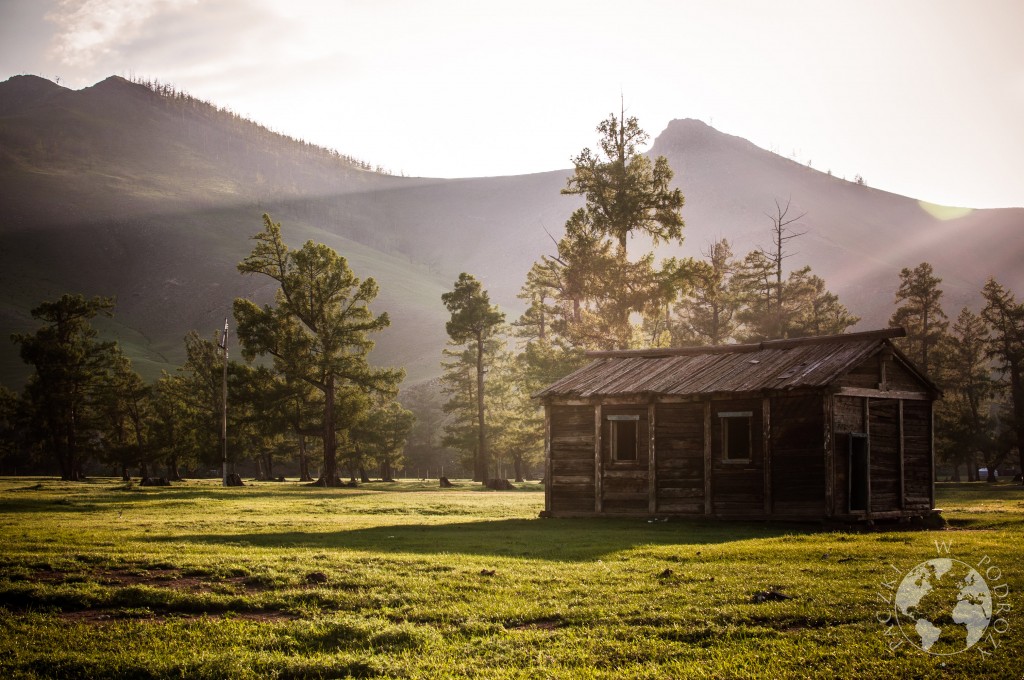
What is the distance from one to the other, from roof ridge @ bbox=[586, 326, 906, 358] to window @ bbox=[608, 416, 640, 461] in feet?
15.2

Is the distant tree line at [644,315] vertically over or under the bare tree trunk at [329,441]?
over

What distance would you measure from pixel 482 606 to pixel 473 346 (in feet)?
214

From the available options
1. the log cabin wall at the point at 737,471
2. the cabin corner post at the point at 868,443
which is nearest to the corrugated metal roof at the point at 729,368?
the log cabin wall at the point at 737,471

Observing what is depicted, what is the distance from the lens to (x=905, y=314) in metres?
75.3

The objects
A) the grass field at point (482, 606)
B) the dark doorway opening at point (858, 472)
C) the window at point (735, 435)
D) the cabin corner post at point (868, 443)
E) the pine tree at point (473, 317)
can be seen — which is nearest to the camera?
the grass field at point (482, 606)

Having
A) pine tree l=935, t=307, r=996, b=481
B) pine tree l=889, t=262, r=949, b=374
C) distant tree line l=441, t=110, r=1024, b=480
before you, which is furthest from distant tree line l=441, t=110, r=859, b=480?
pine tree l=935, t=307, r=996, b=481

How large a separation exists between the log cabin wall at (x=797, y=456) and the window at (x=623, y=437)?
16.2 feet

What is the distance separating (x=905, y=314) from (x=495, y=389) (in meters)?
40.6

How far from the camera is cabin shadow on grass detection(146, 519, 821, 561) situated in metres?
18.4

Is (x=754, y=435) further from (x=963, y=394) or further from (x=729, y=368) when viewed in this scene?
(x=963, y=394)

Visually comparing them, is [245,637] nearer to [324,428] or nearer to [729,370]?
[729,370]

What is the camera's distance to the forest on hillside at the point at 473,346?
53.1 metres

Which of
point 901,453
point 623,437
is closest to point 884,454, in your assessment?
point 901,453

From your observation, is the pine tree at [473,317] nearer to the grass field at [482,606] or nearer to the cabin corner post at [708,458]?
the cabin corner post at [708,458]
